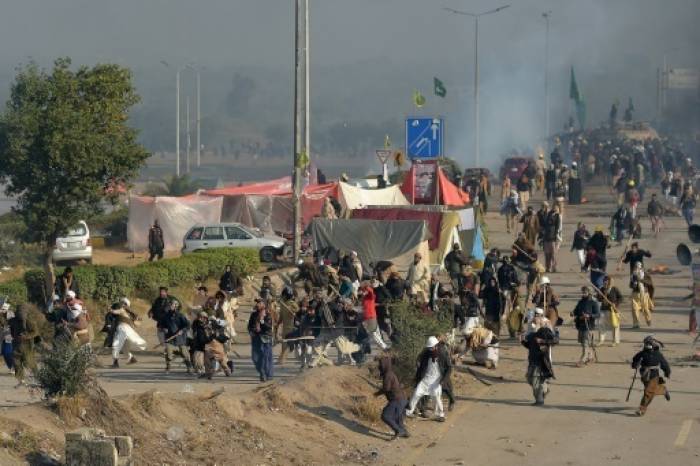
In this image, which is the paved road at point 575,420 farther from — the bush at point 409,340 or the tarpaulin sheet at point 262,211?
the tarpaulin sheet at point 262,211

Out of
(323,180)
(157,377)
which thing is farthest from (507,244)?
(157,377)

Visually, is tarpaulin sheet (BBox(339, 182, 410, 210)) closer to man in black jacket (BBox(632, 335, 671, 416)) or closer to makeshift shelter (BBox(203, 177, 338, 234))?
makeshift shelter (BBox(203, 177, 338, 234))

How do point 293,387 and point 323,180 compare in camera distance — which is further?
point 323,180

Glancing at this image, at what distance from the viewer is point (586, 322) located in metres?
26.1

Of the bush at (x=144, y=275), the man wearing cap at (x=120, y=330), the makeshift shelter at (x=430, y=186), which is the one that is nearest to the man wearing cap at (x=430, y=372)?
the man wearing cap at (x=120, y=330)

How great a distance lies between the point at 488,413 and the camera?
73.7 ft

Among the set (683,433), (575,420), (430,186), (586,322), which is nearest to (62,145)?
(586,322)

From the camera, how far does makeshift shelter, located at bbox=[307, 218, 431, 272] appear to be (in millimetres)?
34750

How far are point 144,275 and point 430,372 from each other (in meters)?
11.5

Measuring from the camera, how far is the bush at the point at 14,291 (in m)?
28.5

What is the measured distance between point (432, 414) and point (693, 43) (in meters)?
135

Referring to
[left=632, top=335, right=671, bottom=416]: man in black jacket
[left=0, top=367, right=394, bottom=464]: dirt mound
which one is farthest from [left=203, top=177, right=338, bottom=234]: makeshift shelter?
[left=632, top=335, right=671, bottom=416]: man in black jacket

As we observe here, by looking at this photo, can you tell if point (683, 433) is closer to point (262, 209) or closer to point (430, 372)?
point (430, 372)

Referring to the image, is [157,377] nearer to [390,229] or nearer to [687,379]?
[687,379]
